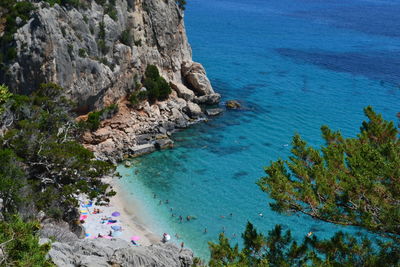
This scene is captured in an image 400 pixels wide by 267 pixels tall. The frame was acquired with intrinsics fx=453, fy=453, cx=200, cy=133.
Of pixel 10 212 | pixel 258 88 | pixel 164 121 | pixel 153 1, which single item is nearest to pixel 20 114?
pixel 10 212

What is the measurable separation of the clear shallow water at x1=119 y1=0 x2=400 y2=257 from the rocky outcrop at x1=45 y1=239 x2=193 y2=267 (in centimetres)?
690

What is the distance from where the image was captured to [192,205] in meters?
32.5

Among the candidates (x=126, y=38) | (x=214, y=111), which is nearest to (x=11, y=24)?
(x=126, y=38)

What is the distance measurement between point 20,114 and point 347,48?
69942mm

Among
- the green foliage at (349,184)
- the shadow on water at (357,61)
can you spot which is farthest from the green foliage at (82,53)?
the shadow on water at (357,61)

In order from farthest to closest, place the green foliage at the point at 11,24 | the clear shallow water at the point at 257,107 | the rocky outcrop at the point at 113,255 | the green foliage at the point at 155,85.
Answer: the green foliage at the point at 155,85 → the green foliage at the point at 11,24 → the clear shallow water at the point at 257,107 → the rocky outcrop at the point at 113,255

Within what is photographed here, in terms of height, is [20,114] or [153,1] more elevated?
[153,1]

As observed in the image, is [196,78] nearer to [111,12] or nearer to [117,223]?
[111,12]

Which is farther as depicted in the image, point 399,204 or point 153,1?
point 153,1

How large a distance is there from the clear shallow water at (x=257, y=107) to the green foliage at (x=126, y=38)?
424 inches

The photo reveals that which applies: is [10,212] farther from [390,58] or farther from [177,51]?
[390,58]

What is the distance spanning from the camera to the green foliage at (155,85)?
4709 centimetres

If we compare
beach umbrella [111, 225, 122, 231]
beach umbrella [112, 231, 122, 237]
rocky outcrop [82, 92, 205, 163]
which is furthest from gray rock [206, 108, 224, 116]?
beach umbrella [112, 231, 122, 237]

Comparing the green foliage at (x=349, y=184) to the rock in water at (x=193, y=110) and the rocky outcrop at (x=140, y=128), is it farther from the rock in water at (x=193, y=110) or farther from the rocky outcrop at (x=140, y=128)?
the rock in water at (x=193, y=110)
